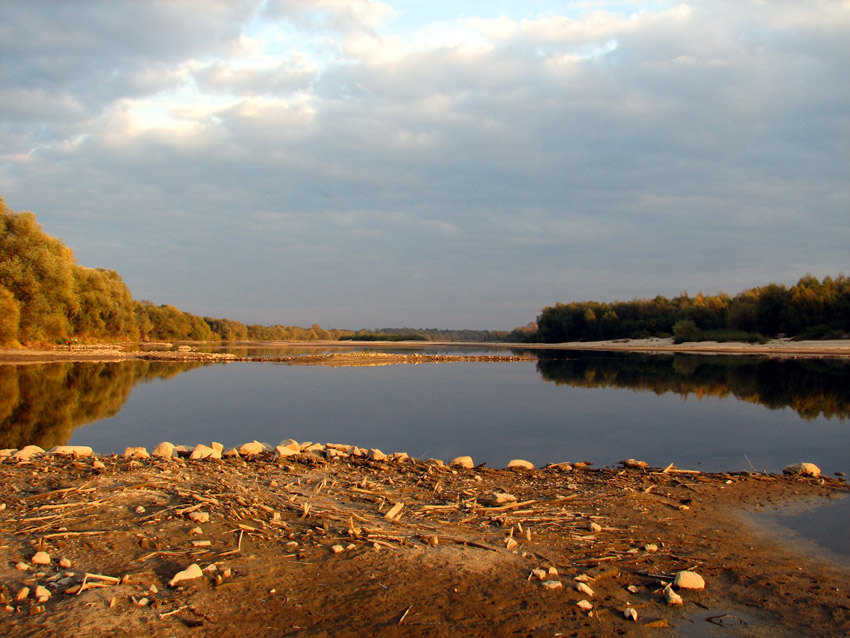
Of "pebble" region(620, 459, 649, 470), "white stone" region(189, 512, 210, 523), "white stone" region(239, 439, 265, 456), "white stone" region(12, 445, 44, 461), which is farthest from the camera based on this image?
"white stone" region(239, 439, 265, 456)

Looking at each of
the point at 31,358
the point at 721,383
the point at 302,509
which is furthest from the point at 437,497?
the point at 31,358

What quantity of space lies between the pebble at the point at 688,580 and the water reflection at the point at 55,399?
33.8 feet

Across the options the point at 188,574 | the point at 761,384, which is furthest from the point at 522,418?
the point at 761,384

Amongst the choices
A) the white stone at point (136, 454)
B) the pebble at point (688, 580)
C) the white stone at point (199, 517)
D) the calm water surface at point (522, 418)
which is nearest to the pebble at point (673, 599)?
the pebble at point (688, 580)

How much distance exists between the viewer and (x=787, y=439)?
10.6 meters

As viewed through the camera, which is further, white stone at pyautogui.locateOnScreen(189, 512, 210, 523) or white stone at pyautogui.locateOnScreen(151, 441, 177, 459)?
white stone at pyautogui.locateOnScreen(151, 441, 177, 459)

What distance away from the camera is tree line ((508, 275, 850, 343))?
167 ft

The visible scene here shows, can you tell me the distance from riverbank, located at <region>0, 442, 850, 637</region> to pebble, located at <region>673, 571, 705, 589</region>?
0.05 meters

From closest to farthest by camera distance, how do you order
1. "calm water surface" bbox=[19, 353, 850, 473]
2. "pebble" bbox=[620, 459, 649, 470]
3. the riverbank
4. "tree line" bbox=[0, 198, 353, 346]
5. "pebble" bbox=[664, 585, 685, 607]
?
1. the riverbank
2. "pebble" bbox=[664, 585, 685, 607]
3. "pebble" bbox=[620, 459, 649, 470]
4. "calm water surface" bbox=[19, 353, 850, 473]
5. "tree line" bbox=[0, 198, 353, 346]

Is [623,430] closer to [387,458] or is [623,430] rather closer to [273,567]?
[387,458]

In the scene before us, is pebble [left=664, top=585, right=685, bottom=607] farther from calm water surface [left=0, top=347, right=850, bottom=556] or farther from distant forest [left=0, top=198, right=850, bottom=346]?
distant forest [left=0, top=198, right=850, bottom=346]

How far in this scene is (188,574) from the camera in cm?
385

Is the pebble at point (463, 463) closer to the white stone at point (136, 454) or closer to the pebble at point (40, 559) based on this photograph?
the white stone at point (136, 454)

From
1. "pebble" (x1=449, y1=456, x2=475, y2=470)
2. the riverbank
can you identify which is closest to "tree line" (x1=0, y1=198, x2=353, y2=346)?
the riverbank
